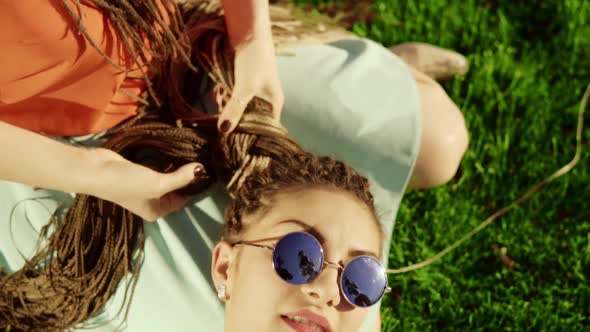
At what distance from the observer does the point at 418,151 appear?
2.32 meters

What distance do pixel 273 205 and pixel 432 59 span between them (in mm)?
1501

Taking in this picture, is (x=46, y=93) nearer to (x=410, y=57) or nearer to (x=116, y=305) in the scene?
(x=116, y=305)

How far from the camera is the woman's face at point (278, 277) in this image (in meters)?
1.78

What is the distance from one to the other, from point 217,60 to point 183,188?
461 mm

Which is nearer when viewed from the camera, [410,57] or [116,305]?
[116,305]

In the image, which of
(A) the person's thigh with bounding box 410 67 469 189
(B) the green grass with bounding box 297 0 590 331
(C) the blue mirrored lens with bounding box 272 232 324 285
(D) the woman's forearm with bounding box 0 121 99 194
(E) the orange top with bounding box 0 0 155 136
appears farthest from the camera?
(B) the green grass with bounding box 297 0 590 331

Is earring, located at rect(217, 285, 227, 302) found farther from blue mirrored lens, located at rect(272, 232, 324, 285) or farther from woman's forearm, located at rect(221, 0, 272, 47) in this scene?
woman's forearm, located at rect(221, 0, 272, 47)

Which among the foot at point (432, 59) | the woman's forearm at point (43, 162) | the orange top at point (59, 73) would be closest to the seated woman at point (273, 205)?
the orange top at point (59, 73)

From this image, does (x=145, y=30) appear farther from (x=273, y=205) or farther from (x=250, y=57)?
(x=273, y=205)

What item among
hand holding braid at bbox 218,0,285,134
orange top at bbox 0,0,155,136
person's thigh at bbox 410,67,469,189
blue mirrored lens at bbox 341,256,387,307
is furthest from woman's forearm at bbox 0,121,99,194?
person's thigh at bbox 410,67,469,189

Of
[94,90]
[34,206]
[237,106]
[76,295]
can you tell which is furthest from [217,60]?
[76,295]

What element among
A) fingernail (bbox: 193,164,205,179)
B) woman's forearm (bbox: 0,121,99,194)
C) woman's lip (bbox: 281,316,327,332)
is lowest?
woman's lip (bbox: 281,316,327,332)

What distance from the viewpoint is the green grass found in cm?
275

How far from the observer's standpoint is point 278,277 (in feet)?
5.87
